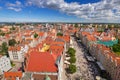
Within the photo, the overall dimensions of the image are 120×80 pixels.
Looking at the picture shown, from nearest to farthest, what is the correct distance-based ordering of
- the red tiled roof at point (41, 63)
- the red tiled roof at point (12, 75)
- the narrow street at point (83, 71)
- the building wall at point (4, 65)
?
1. the red tiled roof at point (12, 75)
2. the red tiled roof at point (41, 63)
3. the narrow street at point (83, 71)
4. the building wall at point (4, 65)

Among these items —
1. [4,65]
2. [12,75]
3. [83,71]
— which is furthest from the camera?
[4,65]

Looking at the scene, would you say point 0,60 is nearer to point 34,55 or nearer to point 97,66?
point 34,55

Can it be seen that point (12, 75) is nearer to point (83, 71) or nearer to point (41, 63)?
point (41, 63)

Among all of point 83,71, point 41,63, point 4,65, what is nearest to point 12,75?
point 41,63

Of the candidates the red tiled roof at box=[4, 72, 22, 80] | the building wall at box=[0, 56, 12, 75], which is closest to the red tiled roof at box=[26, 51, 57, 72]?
the red tiled roof at box=[4, 72, 22, 80]

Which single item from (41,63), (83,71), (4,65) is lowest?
(83,71)

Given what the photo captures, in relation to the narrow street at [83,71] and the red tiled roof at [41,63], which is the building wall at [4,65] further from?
the narrow street at [83,71]

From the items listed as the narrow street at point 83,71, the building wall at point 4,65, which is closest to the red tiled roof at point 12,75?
the building wall at point 4,65

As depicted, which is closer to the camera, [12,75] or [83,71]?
[12,75]

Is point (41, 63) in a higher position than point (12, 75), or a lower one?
higher
